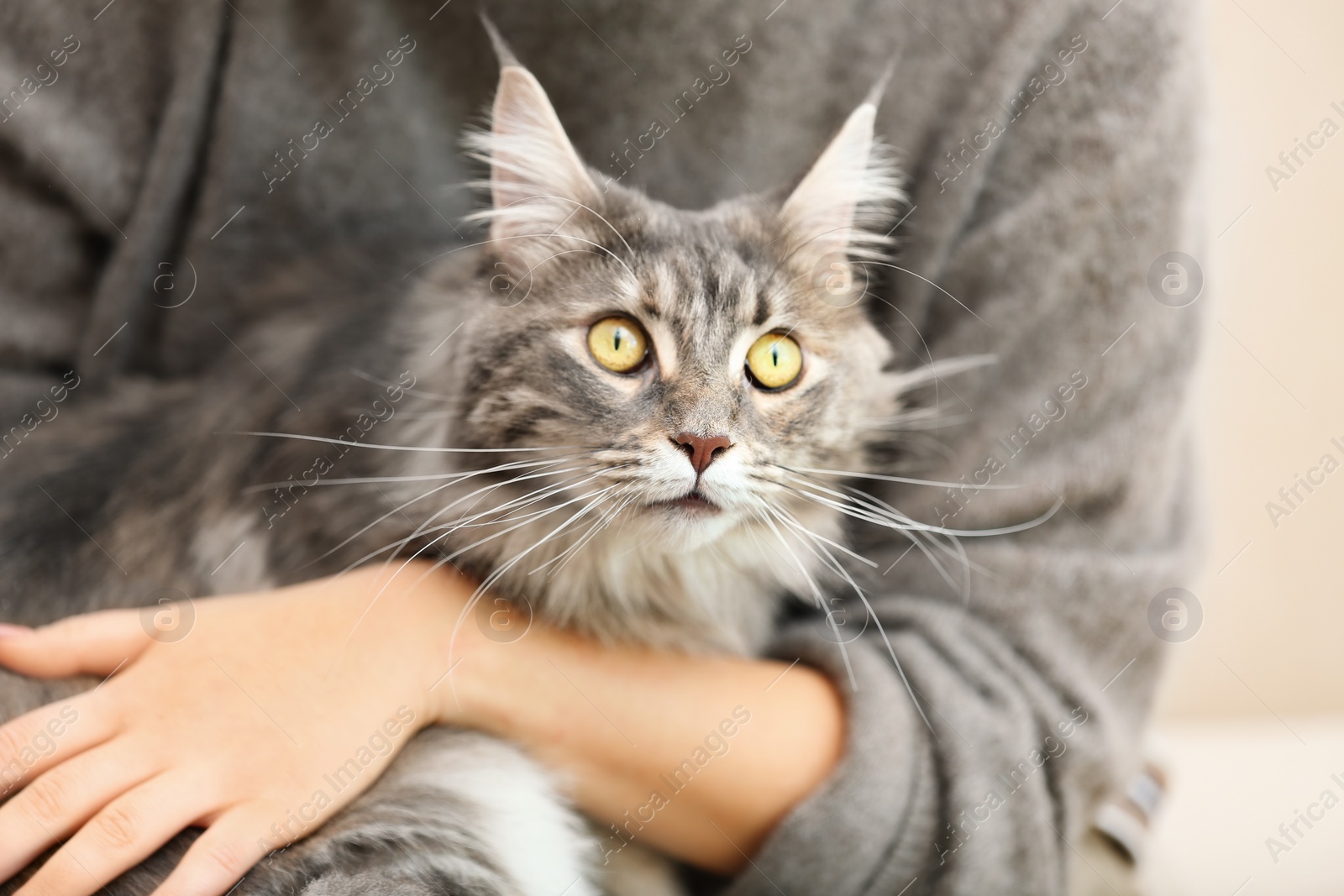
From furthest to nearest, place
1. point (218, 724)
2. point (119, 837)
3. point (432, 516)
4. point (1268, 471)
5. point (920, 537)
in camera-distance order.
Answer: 1. point (1268, 471)
2. point (920, 537)
3. point (432, 516)
4. point (218, 724)
5. point (119, 837)

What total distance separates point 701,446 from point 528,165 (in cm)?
42

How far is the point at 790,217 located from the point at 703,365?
0.84 ft

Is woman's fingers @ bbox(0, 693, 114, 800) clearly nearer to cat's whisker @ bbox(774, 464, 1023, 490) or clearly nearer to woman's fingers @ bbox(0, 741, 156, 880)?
woman's fingers @ bbox(0, 741, 156, 880)

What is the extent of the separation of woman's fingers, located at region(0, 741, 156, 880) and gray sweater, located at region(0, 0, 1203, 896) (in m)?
0.71

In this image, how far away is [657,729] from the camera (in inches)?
45.7

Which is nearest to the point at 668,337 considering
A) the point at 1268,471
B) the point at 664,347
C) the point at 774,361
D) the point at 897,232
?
the point at 664,347

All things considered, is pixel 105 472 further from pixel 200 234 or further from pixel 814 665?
pixel 814 665

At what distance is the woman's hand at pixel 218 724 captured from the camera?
938 millimetres

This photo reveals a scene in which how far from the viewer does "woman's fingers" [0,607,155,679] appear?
1.07 m

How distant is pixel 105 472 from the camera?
129cm

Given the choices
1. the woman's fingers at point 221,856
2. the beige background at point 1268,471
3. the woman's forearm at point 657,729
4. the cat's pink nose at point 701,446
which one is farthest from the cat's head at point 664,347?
the beige background at point 1268,471

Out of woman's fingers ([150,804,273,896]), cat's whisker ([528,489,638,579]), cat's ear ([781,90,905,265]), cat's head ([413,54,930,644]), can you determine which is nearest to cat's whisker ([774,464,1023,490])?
cat's head ([413,54,930,644])

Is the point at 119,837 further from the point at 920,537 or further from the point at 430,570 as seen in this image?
the point at 920,537

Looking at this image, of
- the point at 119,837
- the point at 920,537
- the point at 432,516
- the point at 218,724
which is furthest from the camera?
the point at 920,537
